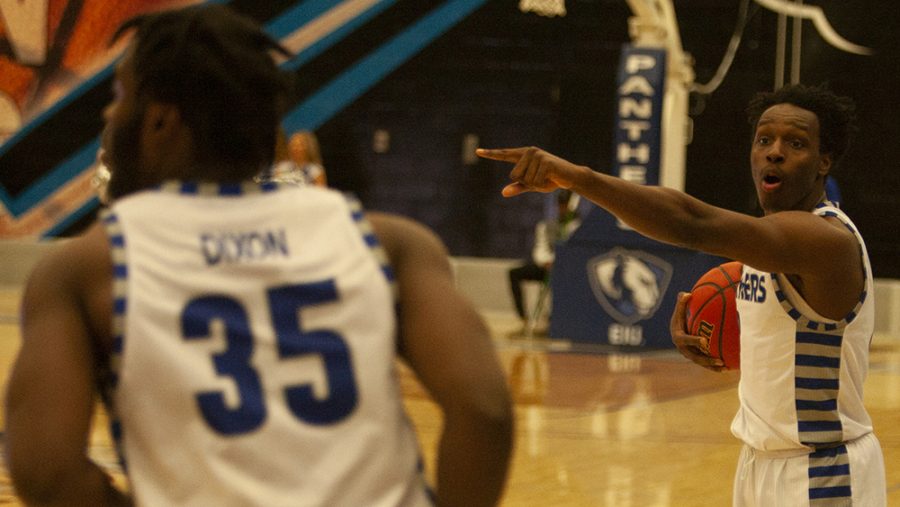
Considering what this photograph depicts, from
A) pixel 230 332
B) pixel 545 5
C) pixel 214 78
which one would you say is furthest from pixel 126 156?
pixel 545 5

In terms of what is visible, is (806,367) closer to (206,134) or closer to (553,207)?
(206,134)

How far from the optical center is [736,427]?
2.91 m

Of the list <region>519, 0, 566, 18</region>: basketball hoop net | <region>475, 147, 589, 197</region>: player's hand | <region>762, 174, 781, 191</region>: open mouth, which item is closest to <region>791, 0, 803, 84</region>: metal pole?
<region>519, 0, 566, 18</region>: basketball hoop net

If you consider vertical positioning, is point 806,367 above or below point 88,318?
below

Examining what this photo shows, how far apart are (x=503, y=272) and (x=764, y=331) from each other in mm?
9517

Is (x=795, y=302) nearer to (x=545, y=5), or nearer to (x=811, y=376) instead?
(x=811, y=376)

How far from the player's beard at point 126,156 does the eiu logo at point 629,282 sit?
27.4ft

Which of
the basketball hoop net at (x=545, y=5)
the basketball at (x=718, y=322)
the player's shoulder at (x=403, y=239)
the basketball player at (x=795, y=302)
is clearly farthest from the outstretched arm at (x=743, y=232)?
the basketball hoop net at (x=545, y=5)

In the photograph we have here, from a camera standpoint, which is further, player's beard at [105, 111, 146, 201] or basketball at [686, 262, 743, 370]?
basketball at [686, 262, 743, 370]

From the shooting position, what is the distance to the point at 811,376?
2.75m

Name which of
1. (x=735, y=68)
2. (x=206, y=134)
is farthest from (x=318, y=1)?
(x=206, y=134)

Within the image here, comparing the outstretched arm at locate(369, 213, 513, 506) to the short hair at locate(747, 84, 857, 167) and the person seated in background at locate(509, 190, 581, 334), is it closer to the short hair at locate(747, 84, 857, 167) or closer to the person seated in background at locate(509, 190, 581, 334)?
the short hair at locate(747, 84, 857, 167)

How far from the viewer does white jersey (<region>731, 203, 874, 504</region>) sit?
2.74 m

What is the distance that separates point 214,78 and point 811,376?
173 cm
